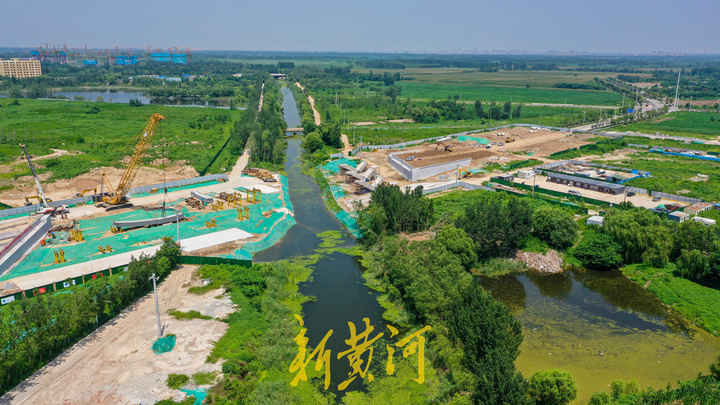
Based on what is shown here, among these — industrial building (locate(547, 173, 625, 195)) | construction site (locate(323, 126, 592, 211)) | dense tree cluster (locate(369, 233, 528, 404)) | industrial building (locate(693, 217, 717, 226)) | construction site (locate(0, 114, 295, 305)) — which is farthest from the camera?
construction site (locate(323, 126, 592, 211))

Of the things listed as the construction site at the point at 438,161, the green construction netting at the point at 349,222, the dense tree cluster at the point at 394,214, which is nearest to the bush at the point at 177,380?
the dense tree cluster at the point at 394,214

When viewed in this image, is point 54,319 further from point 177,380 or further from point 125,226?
point 125,226

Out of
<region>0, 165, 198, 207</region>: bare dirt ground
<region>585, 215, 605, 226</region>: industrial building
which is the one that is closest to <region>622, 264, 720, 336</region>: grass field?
<region>585, 215, 605, 226</region>: industrial building

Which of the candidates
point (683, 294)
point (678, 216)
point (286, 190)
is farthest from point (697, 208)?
point (286, 190)

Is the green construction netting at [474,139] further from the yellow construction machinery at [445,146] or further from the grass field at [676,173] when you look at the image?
the grass field at [676,173]

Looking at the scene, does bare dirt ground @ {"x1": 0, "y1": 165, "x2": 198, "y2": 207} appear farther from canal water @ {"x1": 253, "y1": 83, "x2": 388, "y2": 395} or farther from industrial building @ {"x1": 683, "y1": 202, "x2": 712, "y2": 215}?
industrial building @ {"x1": 683, "y1": 202, "x2": 712, "y2": 215}
